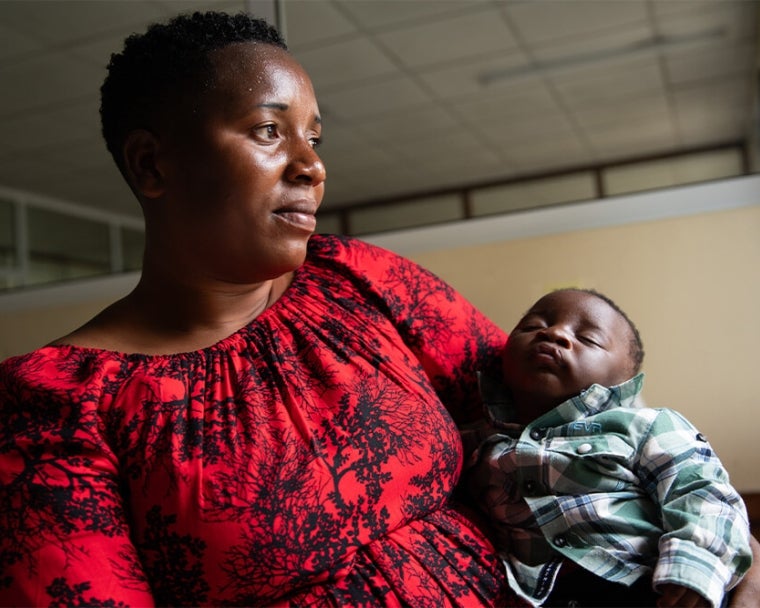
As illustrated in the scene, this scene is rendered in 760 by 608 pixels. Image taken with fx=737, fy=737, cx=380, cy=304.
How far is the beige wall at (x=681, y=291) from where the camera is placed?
1334 mm

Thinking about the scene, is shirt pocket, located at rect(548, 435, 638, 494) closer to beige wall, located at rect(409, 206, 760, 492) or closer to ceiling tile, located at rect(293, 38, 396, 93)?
beige wall, located at rect(409, 206, 760, 492)

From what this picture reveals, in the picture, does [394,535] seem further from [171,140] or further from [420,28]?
[420,28]

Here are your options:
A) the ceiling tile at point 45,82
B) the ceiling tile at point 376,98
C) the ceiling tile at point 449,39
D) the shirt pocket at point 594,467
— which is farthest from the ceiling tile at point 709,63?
the shirt pocket at point 594,467

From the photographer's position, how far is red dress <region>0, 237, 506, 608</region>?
69 centimetres

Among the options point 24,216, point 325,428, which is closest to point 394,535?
point 325,428

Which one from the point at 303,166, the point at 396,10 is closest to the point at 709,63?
the point at 396,10

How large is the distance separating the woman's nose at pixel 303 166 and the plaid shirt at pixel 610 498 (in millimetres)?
449

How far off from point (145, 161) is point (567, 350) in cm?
62

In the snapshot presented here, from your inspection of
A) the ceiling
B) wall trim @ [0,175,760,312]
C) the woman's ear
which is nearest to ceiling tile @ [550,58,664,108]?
the ceiling

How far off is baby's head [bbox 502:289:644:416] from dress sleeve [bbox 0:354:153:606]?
0.57 m

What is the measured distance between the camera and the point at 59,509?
2.24 feet

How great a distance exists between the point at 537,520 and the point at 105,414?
535mm

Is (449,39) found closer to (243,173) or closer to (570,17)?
(570,17)

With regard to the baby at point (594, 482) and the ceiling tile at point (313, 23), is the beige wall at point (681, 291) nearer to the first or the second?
the baby at point (594, 482)
